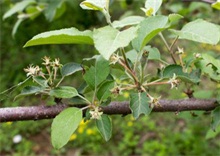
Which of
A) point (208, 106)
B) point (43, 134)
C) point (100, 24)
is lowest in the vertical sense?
point (43, 134)

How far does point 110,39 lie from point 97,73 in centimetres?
16

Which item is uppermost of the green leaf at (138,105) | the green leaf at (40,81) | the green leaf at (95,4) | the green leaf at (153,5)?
the green leaf at (95,4)

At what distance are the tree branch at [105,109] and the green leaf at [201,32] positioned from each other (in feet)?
0.48

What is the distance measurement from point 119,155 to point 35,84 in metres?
2.12

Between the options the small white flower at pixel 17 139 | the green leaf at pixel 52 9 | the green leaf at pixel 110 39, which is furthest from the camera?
the small white flower at pixel 17 139

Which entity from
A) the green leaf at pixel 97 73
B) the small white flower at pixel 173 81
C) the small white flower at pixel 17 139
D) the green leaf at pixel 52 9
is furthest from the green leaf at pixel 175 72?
the small white flower at pixel 17 139

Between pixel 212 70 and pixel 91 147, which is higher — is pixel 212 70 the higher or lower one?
the higher one

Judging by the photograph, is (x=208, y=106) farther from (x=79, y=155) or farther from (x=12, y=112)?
(x=79, y=155)

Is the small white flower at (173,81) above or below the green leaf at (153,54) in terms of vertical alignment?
above

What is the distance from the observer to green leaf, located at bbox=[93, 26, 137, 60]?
560mm

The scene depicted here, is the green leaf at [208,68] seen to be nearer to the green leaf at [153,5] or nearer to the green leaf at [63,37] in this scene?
the green leaf at [153,5]

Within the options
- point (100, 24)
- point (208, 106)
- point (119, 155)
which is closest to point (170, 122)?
point (119, 155)

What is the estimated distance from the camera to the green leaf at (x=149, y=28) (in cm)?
64

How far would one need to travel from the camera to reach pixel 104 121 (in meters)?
0.71
